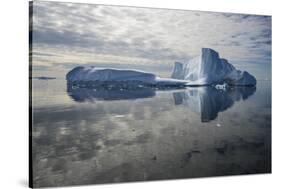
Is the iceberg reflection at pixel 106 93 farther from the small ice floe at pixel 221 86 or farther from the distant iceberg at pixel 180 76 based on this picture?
the small ice floe at pixel 221 86

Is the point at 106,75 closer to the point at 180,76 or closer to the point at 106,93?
the point at 106,93

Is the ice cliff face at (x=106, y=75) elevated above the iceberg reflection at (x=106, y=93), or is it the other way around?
the ice cliff face at (x=106, y=75)

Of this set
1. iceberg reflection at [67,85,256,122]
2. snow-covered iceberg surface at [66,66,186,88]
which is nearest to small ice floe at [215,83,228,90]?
iceberg reflection at [67,85,256,122]

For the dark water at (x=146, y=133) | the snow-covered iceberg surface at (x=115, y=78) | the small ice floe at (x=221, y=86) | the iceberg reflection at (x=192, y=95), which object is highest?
the snow-covered iceberg surface at (x=115, y=78)

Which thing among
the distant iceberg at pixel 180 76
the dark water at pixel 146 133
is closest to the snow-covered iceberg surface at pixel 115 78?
the distant iceberg at pixel 180 76

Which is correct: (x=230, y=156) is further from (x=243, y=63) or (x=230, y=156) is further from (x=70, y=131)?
(x=70, y=131)

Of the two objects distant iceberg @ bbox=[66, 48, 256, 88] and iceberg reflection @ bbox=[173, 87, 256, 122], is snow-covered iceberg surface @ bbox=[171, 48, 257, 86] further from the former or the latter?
iceberg reflection @ bbox=[173, 87, 256, 122]

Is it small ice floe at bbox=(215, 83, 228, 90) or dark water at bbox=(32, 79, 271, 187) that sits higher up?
small ice floe at bbox=(215, 83, 228, 90)
